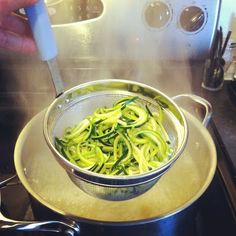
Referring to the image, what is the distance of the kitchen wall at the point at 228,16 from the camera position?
3.21 feet

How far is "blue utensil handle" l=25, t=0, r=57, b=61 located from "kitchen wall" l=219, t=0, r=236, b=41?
0.57m

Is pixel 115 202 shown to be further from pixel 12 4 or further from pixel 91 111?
pixel 12 4

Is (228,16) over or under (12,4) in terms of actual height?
under

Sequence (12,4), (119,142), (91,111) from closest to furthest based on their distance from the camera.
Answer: (12,4) → (119,142) → (91,111)

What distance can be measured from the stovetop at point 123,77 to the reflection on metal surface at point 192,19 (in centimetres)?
12

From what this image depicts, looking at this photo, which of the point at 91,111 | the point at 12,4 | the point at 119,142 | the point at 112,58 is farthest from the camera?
the point at 112,58

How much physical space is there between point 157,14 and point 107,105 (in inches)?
10.6

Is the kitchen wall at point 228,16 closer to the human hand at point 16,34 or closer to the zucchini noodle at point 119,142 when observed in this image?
the zucchini noodle at point 119,142

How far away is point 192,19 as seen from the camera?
880 millimetres

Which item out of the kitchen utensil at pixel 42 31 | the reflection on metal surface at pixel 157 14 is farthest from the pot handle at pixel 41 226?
the reflection on metal surface at pixel 157 14

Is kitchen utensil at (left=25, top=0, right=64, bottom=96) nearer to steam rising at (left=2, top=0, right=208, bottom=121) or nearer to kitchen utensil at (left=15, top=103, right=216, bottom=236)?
kitchen utensil at (left=15, top=103, right=216, bottom=236)

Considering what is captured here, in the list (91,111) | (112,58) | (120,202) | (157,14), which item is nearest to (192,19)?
(157,14)

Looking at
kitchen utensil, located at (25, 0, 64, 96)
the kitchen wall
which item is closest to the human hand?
kitchen utensil, located at (25, 0, 64, 96)

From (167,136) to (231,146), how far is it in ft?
0.46
